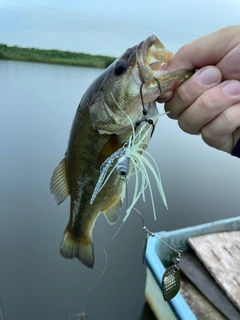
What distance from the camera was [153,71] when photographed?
1163 millimetres

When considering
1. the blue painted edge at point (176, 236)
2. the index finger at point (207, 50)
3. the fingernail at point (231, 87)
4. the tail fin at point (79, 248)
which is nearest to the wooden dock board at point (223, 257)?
the blue painted edge at point (176, 236)

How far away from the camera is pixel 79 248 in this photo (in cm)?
179

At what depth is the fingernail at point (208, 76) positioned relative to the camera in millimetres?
1188

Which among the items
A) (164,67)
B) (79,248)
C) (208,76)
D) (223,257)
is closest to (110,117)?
(164,67)

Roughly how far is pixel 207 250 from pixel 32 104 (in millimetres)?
9285

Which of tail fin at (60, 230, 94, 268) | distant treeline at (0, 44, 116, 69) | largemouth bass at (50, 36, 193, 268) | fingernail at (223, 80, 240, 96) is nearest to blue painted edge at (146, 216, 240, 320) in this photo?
tail fin at (60, 230, 94, 268)

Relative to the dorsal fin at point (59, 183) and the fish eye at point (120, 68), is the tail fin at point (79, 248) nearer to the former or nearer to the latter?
the dorsal fin at point (59, 183)

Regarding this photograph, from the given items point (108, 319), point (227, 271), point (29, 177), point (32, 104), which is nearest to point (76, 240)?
point (227, 271)

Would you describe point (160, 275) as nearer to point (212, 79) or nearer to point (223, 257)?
point (223, 257)

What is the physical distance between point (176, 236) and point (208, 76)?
235cm

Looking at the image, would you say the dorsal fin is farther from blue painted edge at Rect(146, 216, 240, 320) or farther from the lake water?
the lake water

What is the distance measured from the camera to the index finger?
1.17 metres

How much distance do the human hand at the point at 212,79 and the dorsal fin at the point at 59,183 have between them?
25.2 inches

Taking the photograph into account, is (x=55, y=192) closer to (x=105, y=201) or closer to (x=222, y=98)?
(x=105, y=201)
